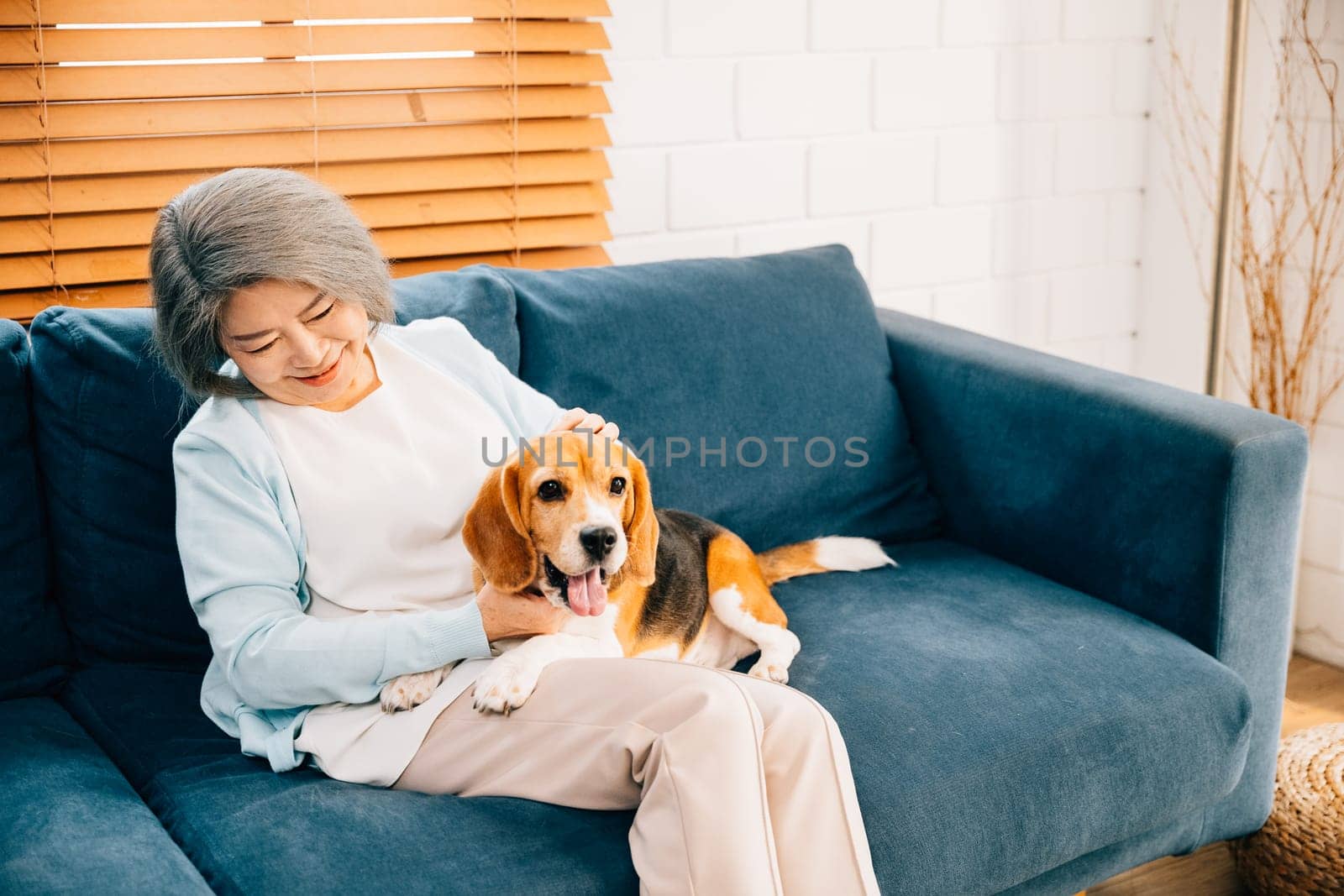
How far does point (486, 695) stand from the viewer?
63.9 inches

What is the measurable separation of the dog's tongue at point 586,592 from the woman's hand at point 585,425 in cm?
21

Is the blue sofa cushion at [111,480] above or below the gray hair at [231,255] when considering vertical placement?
below

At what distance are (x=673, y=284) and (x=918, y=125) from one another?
1.10m

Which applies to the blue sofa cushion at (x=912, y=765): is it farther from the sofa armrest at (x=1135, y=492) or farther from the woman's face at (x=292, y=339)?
the woman's face at (x=292, y=339)

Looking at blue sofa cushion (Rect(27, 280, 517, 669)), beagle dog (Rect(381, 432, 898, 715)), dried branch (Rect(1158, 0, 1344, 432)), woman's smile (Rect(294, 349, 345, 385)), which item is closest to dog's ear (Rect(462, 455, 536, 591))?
beagle dog (Rect(381, 432, 898, 715))

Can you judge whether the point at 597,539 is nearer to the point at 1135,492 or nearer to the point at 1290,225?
the point at 1135,492

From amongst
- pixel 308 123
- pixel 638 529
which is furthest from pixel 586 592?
pixel 308 123

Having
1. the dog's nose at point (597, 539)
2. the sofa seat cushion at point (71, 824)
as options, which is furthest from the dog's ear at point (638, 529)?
the sofa seat cushion at point (71, 824)

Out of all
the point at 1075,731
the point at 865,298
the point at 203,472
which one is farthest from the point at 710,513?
the point at 203,472

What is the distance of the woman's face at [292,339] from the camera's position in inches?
64.6

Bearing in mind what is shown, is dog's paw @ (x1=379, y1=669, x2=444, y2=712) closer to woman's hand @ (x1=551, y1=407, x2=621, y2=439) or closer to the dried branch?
woman's hand @ (x1=551, y1=407, x2=621, y2=439)

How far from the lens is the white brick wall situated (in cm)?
286

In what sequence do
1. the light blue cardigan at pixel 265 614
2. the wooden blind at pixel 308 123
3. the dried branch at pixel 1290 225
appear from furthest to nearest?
the dried branch at pixel 1290 225, the wooden blind at pixel 308 123, the light blue cardigan at pixel 265 614

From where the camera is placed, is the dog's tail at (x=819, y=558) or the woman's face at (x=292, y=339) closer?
the woman's face at (x=292, y=339)
